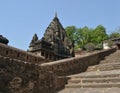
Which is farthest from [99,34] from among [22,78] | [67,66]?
[22,78]

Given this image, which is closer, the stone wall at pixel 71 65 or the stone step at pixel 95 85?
the stone step at pixel 95 85

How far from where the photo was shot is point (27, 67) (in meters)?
7.34

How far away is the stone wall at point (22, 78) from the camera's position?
21.3 ft

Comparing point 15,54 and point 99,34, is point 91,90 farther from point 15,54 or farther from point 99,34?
point 99,34

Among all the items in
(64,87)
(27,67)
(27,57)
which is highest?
(27,57)

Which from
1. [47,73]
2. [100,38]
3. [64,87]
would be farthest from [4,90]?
[100,38]

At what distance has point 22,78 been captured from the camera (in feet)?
23.2

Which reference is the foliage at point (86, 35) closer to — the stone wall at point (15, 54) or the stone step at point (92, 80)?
the stone wall at point (15, 54)

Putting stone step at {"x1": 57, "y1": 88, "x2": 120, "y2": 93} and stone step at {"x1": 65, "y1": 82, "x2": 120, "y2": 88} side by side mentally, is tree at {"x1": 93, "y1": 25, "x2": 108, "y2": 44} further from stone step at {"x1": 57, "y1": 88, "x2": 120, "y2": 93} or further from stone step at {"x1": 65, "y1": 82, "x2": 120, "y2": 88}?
stone step at {"x1": 57, "y1": 88, "x2": 120, "y2": 93}

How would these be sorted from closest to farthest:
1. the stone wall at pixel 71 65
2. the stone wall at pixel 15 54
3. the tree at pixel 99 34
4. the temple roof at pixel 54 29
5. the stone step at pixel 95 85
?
the stone step at pixel 95 85 → the stone wall at pixel 71 65 → the stone wall at pixel 15 54 → the temple roof at pixel 54 29 → the tree at pixel 99 34

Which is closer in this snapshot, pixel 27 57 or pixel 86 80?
pixel 86 80

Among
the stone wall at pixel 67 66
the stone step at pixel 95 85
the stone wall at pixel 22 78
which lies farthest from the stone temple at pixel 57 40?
the stone wall at pixel 22 78

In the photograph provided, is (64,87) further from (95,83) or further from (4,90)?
(4,90)

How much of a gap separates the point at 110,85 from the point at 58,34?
27.1m
